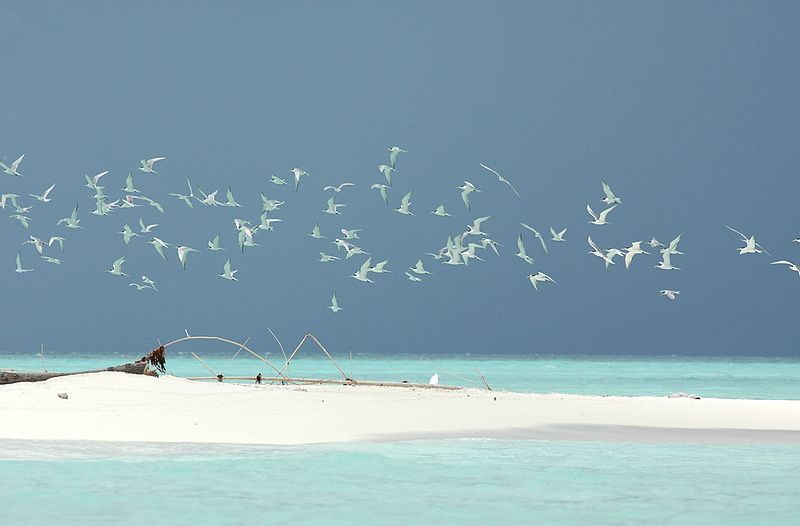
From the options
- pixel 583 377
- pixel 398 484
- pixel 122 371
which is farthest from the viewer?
pixel 583 377

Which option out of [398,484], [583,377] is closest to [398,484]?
[398,484]

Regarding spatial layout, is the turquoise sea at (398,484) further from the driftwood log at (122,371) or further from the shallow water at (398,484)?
the driftwood log at (122,371)

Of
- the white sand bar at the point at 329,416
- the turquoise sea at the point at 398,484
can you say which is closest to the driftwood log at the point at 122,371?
the white sand bar at the point at 329,416

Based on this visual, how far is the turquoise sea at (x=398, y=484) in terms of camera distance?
10.4 m

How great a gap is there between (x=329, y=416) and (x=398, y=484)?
5789mm

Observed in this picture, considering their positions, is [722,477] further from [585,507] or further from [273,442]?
[273,442]

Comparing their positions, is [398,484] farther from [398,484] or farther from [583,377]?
[583,377]

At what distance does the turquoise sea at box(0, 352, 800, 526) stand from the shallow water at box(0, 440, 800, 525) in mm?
22

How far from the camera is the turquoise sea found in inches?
410

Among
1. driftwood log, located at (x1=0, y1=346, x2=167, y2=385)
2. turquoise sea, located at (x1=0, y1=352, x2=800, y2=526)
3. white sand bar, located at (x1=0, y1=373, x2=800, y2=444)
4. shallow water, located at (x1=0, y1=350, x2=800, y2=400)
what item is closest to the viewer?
turquoise sea, located at (x1=0, y1=352, x2=800, y2=526)

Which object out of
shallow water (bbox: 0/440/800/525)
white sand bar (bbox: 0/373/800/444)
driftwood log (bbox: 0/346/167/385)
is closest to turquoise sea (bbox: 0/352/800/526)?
shallow water (bbox: 0/440/800/525)

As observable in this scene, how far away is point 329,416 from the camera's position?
17.9m

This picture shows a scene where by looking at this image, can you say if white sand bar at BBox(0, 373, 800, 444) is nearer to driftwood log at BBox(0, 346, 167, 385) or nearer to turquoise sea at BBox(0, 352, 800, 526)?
driftwood log at BBox(0, 346, 167, 385)

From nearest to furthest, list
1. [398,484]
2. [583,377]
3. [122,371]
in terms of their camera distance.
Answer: [398,484] → [122,371] → [583,377]
